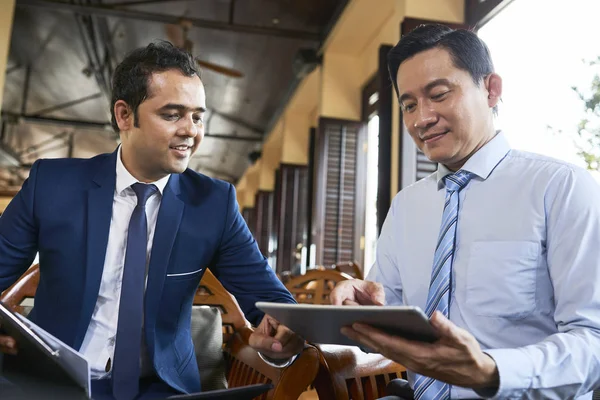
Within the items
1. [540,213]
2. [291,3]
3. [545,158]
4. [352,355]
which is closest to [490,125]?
[545,158]

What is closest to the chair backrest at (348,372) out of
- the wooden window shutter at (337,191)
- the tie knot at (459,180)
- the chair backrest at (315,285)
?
the tie knot at (459,180)

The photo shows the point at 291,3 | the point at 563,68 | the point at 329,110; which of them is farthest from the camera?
the point at 329,110

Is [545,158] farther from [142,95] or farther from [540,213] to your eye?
[142,95]

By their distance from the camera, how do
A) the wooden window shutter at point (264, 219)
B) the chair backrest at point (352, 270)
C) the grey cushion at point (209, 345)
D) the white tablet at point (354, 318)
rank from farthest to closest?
the wooden window shutter at point (264, 219) → the chair backrest at point (352, 270) → the grey cushion at point (209, 345) → the white tablet at point (354, 318)

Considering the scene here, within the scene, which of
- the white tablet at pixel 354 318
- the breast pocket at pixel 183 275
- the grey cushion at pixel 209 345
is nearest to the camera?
the white tablet at pixel 354 318

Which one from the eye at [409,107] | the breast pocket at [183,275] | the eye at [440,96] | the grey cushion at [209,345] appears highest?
the eye at [440,96]

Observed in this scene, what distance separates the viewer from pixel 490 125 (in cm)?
129

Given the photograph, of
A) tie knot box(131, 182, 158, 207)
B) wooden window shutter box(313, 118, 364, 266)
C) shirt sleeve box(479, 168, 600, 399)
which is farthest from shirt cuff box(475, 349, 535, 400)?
wooden window shutter box(313, 118, 364, 266)

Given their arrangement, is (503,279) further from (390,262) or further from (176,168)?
(176,168)

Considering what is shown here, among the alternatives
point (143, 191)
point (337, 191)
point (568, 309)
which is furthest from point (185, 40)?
point (568, 309)

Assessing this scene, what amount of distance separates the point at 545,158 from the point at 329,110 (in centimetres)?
529

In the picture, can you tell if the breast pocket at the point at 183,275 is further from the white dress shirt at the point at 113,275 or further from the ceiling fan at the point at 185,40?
the ceiling fan at the point at 185,40

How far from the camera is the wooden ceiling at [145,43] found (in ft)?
19.4

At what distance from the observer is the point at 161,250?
1.34 meters
